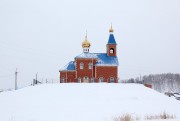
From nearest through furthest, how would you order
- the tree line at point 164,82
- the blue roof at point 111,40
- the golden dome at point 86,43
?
the golden dome at point 86,43 < the blue roof at point 111,40 < the tree line at point 164,82

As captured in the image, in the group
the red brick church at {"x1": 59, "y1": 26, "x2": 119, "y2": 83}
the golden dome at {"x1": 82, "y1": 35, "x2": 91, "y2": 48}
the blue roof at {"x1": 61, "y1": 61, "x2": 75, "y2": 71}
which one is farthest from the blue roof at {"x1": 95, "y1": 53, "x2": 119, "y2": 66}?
the blue roof at {"x1": 61, "y1": 61, "x2": 75, "y2": 71}

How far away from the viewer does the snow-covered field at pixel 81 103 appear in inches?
1177

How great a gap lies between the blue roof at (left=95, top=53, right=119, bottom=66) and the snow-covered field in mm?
6089

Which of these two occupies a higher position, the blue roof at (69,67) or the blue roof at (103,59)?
the blue roof at (103,59)

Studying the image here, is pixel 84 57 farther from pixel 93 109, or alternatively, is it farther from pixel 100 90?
pixel 93 109

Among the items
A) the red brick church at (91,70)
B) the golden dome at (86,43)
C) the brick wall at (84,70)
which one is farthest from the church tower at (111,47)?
the brick wall at (84,70)

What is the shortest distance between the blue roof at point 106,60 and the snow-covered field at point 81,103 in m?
6.09

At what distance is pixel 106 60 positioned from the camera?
5206 cm

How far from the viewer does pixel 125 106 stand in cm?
3441

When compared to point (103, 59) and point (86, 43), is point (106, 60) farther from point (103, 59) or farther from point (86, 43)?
point (86, 43)

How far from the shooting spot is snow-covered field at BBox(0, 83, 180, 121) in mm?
29891

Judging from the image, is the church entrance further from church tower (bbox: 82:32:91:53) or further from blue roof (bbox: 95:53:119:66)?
church tower (bbox: 82:32:91:53)

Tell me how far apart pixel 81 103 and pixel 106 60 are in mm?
17803

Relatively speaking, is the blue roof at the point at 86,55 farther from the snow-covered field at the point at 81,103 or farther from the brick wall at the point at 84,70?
the snow-covered field at the point at 81,103
